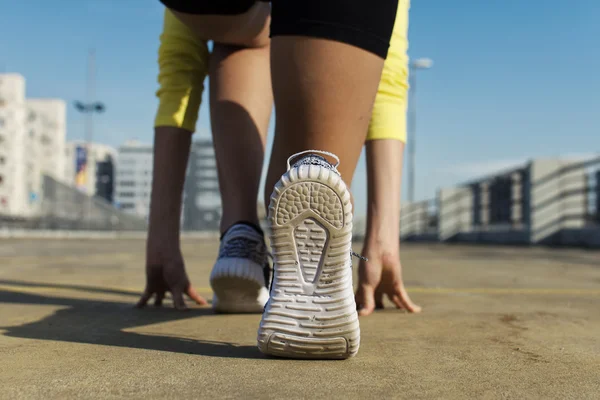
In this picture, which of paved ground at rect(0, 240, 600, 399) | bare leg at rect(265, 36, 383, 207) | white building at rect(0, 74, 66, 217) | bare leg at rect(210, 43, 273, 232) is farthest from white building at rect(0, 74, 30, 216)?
bare leg at rect(265, 36, 383, 207)

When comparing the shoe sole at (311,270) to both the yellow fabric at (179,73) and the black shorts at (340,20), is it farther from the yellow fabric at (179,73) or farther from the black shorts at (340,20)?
the yellow fabric at (179,73)

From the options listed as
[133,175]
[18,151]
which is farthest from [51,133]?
[18,151]

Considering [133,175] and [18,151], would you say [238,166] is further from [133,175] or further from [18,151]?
[133,175]

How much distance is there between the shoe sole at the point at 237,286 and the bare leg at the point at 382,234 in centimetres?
31

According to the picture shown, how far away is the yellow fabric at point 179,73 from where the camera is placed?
1.98 m

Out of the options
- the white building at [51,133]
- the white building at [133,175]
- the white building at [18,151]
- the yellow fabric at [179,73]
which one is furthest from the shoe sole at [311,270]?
the white building at [133,175]

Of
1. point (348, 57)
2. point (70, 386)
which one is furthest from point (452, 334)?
point (70, 386)

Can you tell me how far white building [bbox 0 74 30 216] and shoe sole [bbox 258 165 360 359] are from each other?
54.7 metres

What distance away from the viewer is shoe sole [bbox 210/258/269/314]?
151cm

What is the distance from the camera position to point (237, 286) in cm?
156

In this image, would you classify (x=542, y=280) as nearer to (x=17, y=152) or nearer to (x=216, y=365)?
(x=216, y=365)

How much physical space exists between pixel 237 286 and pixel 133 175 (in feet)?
257

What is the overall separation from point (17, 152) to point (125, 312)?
56.5m

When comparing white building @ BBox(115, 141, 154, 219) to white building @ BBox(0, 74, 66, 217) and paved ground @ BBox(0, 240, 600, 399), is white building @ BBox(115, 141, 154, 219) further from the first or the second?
paved ground @ BBox(0, 240, 600, 399)
